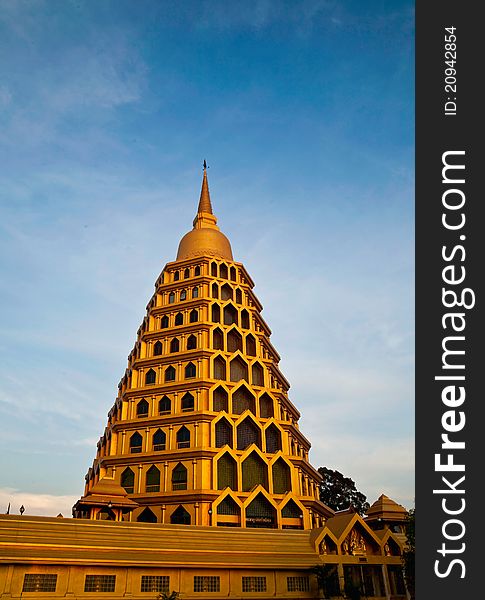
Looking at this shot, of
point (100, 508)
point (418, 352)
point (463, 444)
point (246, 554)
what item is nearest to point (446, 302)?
point (418, 352)

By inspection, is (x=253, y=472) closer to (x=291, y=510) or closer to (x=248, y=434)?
(x=248, y=434)

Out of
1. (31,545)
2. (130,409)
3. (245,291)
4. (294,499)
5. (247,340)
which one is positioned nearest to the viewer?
(31,545)

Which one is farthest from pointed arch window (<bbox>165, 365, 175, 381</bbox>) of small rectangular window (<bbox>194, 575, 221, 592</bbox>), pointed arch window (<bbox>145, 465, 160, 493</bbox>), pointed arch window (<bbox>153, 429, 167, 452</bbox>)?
small rectangular window (<bbox>194, 575, 221, 592</bbox>)

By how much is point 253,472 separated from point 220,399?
6.54 metres

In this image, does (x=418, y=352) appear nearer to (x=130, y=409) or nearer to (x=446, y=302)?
(x=446, y=302)

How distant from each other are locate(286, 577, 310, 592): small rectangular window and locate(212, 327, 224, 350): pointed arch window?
66.4ft

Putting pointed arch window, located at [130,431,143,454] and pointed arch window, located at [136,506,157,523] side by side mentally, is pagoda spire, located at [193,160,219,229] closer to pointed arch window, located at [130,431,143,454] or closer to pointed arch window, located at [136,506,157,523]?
pointed arch window, located at [130,431,143,454]

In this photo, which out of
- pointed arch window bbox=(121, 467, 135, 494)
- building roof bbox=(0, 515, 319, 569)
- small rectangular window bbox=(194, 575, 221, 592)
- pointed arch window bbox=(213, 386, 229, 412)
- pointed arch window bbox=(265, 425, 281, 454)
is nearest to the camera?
building roof bbox=(0, 515, 319, 569)

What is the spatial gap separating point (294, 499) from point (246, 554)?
8.44 meters

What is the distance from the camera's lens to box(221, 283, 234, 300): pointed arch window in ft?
173

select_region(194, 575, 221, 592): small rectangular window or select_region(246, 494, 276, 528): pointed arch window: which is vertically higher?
select_region(246, 494, 276, 528): pointed arch window

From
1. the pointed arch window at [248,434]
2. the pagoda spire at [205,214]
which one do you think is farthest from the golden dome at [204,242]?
the pointed arch window at [248,434]

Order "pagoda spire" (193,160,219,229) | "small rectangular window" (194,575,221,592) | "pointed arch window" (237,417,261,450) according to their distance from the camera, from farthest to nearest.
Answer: "pagoda spire" (193,160,219,229)
"pointed arch window" (237,417,261,450)
"small rectangular window" (194,575,221,592)

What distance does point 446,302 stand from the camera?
16453 mm
